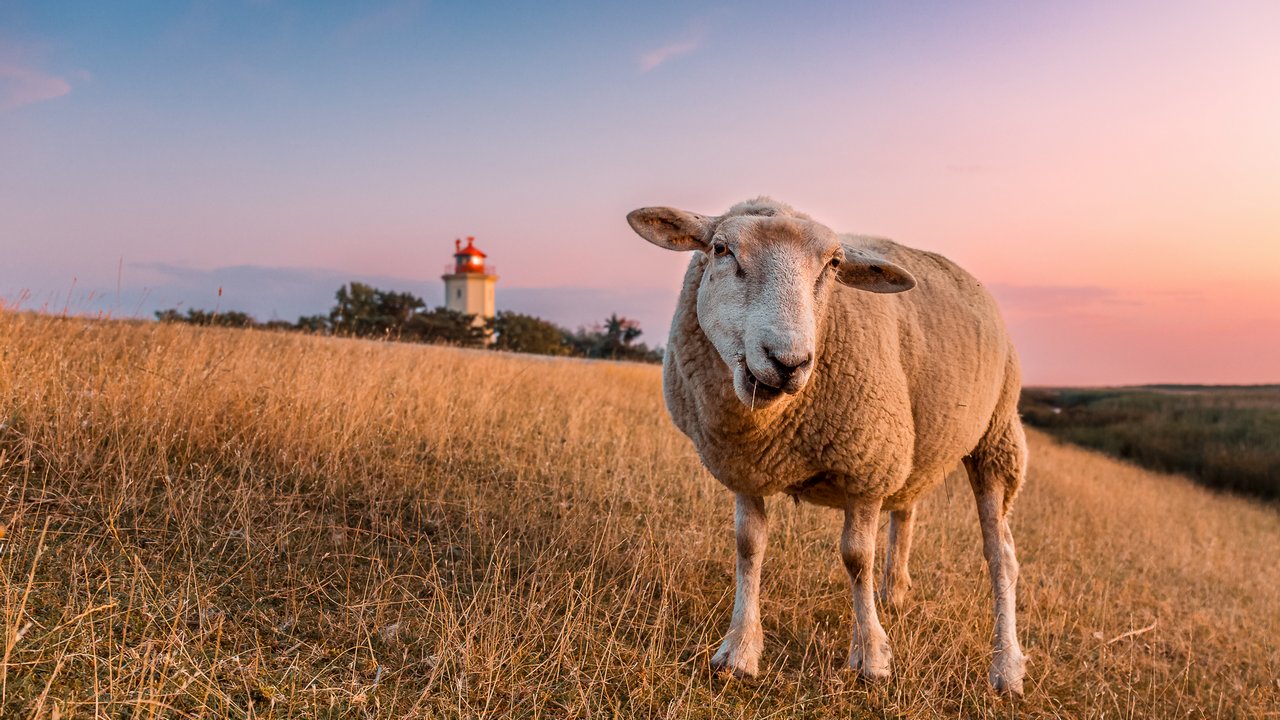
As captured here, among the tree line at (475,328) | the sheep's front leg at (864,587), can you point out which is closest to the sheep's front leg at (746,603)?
the sheep's front leg at (864,587)

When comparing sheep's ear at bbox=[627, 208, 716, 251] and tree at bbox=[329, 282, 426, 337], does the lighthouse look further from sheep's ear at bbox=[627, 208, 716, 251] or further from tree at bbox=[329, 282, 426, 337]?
sheep's ear at bbox=[627, 208, 716, 251]

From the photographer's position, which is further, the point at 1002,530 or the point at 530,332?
the point at 530,332

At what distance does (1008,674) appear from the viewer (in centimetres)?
489

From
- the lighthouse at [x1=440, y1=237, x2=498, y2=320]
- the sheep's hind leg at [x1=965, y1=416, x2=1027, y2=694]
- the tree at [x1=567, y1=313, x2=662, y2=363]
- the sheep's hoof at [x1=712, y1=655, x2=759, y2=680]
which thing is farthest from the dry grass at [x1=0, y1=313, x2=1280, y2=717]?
the lighthouse at [x1=440, y1=237, x2=498, y2=320]

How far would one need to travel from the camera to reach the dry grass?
11.5 feet

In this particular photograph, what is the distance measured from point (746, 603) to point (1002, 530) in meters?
2.18

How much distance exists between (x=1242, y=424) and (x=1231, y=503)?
10.3 m

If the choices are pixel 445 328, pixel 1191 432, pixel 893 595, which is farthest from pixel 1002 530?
pixel 445 328

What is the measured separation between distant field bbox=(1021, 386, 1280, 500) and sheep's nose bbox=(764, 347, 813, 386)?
27472 mm

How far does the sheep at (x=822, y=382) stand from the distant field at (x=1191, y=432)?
25250 mm

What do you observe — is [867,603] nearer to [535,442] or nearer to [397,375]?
[535,442]

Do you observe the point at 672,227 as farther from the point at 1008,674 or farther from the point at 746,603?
the point at 1008,674

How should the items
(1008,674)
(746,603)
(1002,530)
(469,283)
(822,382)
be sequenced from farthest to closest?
(469,283)
(1002,530)
(1008,674)
(746,603)
(822,382)

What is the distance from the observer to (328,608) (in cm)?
416
